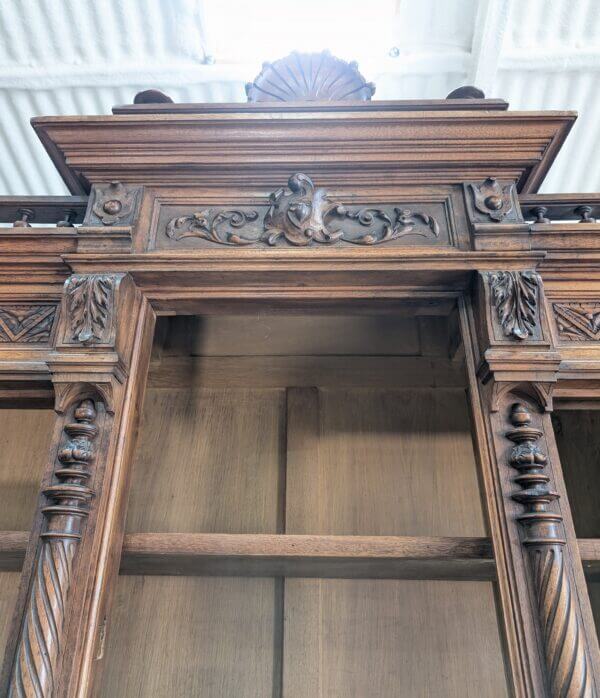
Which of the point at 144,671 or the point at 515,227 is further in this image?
the point at 144,671

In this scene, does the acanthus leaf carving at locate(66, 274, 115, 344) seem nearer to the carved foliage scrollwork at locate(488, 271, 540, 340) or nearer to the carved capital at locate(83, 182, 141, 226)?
the carved capital at locate(83, 182, 141, 226)

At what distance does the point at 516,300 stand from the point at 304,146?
1.28ft

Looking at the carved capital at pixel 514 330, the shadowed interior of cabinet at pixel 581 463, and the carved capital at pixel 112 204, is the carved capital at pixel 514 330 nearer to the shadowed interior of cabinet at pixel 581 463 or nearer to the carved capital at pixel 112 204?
the shadowed interior of cabinet at pixel 581 463

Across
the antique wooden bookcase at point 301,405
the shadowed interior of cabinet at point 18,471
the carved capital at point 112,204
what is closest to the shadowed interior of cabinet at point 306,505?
the antique wooden bookcase at point 301,405

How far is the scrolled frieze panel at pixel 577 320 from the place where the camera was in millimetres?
766

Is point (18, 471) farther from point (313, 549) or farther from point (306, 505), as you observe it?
point (313, 549)

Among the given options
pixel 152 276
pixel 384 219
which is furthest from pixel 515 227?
pixel 152 276

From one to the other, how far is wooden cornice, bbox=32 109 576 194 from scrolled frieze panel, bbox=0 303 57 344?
0.22 meters

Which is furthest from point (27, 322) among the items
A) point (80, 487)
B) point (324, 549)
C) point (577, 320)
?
point (577, 320)

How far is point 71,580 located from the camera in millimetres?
632

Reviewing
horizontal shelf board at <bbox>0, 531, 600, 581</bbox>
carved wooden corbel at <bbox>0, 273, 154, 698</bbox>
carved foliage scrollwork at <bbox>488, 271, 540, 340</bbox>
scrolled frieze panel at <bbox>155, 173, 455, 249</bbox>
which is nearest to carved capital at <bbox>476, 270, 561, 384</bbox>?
carved foliage scrollwork at <bbox>488, 271, 540, 340</bbox>

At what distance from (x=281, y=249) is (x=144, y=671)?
82 cm

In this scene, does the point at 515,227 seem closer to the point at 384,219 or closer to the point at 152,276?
the point at 384,219

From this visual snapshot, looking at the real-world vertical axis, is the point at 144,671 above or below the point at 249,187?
below
